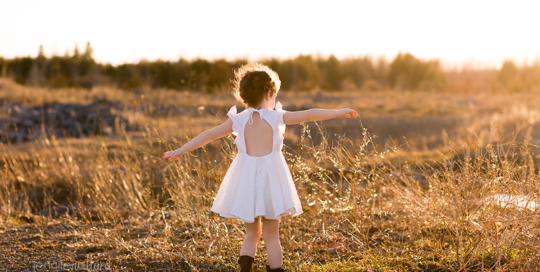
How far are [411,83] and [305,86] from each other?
Result: 15.7 meters

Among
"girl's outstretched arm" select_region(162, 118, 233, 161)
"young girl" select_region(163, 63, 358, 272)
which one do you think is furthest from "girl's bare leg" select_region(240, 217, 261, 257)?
"girl's outstretched arm" select_region(162, 118, 233, 161)

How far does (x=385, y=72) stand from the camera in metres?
48.6

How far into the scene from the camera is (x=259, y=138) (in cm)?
273

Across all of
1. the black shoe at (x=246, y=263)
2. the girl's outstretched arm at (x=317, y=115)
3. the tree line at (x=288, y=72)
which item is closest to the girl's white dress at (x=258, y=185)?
the girl's outstretched arm at (x=317, y=115)

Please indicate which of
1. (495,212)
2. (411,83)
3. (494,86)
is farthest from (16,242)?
(494,86)

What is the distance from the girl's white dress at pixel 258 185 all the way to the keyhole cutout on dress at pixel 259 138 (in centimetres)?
3

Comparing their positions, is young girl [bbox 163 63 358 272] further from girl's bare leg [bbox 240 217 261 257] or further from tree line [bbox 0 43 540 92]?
tree line [bbox 0 43 540 92]

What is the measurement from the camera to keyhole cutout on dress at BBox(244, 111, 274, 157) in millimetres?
2723

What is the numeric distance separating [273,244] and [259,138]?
0.72 m

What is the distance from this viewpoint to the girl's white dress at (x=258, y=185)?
8.57ft

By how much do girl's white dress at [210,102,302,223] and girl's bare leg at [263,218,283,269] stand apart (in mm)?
94

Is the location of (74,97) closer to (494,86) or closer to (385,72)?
(385,72)

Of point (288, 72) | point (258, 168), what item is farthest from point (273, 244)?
point (288, 72)

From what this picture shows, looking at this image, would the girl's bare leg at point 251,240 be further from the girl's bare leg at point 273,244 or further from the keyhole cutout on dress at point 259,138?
the keyhole cutout on dress at point 259,138
